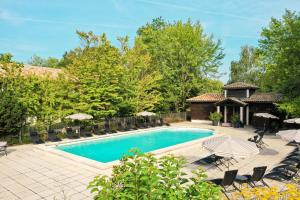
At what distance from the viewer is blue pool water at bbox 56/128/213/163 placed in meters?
16.2

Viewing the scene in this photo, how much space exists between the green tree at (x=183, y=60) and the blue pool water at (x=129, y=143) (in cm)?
1086

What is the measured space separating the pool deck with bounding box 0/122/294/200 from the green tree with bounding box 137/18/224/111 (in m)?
20.7

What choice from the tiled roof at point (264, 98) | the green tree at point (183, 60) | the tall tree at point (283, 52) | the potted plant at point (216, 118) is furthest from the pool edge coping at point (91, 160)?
the green tree at point (183, 60)

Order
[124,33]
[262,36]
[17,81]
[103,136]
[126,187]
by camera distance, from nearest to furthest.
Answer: [126,187]
[17,81]
[103,136]
[262,36]
[124,33]

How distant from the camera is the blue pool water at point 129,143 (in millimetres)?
16203

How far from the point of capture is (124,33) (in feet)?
100

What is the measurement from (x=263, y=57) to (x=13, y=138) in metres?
26.9

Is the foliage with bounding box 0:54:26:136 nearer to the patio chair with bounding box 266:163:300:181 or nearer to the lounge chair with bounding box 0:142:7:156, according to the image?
the lounge chair with bounding box 0:142:7:156

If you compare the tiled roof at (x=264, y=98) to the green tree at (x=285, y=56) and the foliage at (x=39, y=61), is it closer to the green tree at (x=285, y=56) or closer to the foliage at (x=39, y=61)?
the green tree at (x=285, y=56)

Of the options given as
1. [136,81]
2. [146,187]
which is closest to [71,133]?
[136,81]

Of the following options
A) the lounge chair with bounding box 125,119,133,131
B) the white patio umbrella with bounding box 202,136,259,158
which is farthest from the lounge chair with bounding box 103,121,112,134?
the white patio umbrella with bounding box 202,136,259,158

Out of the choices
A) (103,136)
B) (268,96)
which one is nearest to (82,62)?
(103,136)

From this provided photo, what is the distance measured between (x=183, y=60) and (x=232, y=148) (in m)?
28.3

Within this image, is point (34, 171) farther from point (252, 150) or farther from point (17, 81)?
point (17, 81)
